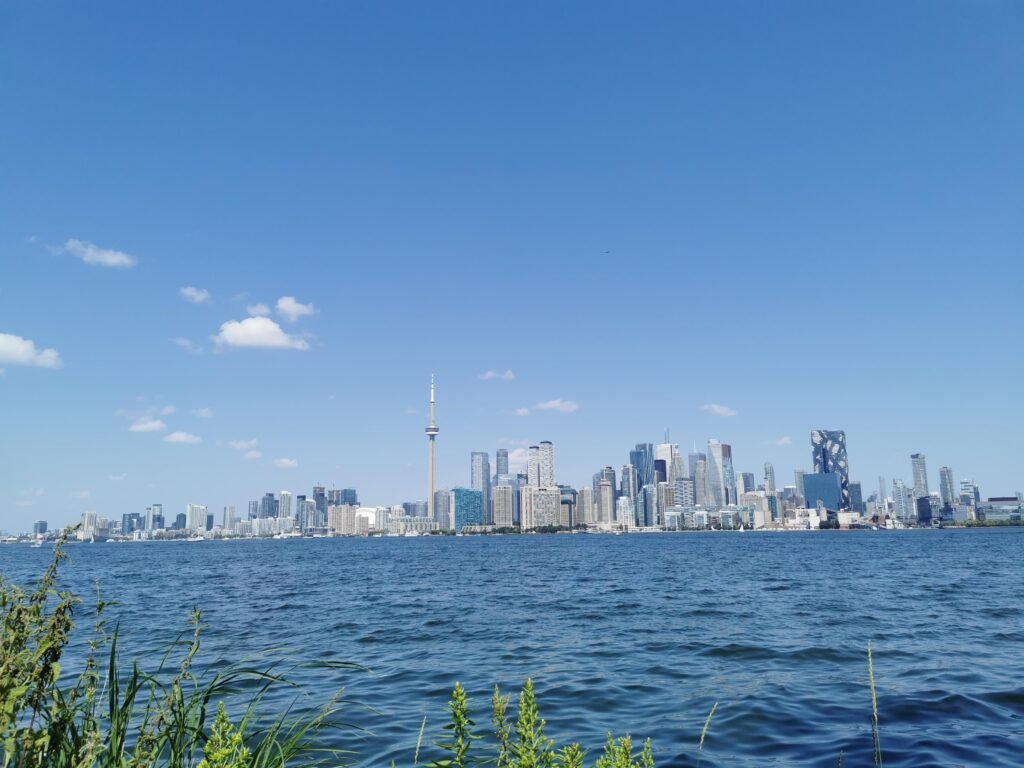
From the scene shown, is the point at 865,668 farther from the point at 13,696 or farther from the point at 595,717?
the point at 13,696

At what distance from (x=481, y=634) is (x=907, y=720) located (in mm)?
13771

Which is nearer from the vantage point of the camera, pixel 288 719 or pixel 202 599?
pixel 288 719

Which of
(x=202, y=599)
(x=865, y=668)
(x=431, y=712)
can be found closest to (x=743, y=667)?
(x=865, y=668)

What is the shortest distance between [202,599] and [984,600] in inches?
1641

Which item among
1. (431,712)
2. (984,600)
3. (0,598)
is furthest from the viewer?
(984,600)

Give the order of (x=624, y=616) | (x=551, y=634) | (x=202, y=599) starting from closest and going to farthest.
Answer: (x=551, y=634) → (x=624, y=616) → (x=202, y=599)

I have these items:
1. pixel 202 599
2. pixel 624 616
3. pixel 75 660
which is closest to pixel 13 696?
pixel 75 660

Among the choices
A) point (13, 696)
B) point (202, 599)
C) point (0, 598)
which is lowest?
point (202, 599)

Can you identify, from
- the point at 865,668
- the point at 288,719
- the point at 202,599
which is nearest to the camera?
the point at 288,719

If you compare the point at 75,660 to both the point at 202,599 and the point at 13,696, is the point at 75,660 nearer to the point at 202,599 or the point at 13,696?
the point at 13,696

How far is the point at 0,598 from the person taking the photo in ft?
15.3

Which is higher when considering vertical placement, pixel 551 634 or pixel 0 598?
pixel 0 598

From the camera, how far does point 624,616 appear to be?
26422mm

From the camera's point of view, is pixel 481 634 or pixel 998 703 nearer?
pixel 998 703
